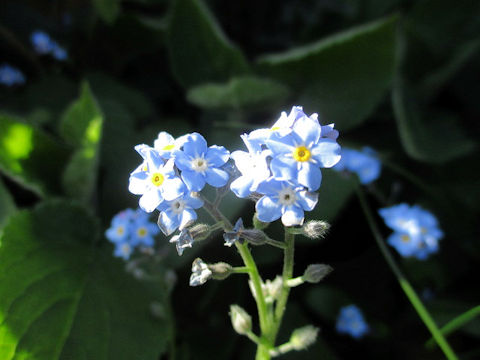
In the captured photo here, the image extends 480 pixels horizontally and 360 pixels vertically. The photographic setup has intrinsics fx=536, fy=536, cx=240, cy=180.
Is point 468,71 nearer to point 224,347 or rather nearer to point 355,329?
point 355,329

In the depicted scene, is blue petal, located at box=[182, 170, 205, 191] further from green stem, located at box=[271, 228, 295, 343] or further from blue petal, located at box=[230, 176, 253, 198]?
green stem, located at box=[271, 228, 295, 343]

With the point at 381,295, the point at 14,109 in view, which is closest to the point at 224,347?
the point at 381,295

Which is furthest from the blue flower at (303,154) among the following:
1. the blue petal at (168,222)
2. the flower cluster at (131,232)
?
the flower cluster at (131,232)

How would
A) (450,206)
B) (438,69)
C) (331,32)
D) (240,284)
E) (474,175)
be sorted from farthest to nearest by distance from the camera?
1. (331,32)
2. (438,69)
3. (474,175)
4. (450,206)
5. (240,284)

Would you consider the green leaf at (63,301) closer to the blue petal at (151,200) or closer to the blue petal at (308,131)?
the blue petal at (151,200)

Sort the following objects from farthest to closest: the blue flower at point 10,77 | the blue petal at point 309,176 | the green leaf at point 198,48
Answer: the blue flower at point 10,77
the green leaf at point 198,48
the blue petal at point 309,176

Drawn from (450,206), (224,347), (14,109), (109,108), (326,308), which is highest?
(14,109)

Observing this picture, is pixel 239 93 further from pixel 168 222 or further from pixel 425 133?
pixel 168 222

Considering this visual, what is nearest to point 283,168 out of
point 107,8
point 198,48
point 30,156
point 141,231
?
point 141,231
